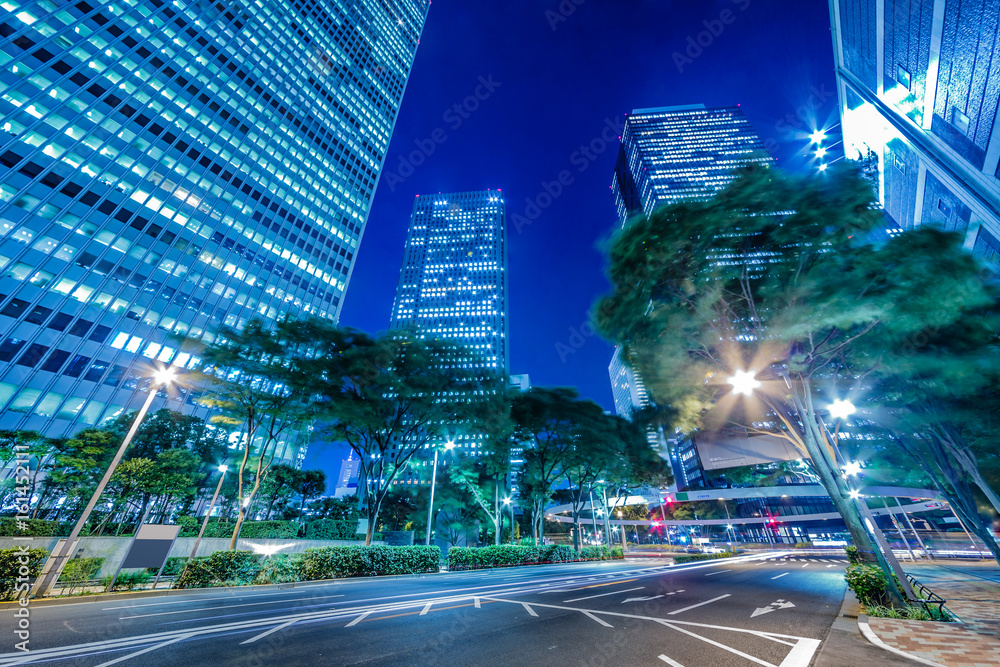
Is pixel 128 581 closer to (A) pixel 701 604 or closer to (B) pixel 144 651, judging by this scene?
(B) pixel 144 651

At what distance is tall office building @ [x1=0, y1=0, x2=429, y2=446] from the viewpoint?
33.1m

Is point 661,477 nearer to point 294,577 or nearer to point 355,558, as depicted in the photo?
point 355,558

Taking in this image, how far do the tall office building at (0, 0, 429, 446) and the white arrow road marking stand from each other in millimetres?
25774

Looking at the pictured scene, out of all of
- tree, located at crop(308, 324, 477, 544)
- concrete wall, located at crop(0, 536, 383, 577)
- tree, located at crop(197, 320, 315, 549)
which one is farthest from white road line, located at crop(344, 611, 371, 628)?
concrete wall, located at crop(0, 536, 383, 577)

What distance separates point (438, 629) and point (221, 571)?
12190mm

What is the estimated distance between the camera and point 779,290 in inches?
426

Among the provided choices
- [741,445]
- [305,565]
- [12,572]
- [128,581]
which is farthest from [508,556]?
[12,572]

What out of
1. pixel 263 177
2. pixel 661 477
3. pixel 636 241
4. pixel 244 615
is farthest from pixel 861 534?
pixel 263 177

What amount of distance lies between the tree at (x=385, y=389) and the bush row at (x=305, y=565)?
123 cm

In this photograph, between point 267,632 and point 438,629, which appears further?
point 438,629

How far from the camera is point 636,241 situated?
11023 millimetres

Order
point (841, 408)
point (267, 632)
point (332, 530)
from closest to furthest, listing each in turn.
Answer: point (267, 632), point (841, 408), point (332, 530)

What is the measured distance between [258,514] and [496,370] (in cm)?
4039

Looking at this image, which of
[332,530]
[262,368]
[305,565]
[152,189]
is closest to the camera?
[305,565]
